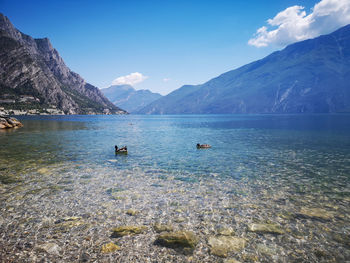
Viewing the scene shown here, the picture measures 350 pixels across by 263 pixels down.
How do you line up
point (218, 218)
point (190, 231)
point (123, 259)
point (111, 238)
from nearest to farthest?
point (123, 259)
point (111, 238)
point (190, 231)
point (218, 218)

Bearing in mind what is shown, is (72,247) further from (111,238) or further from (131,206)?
(131,206)

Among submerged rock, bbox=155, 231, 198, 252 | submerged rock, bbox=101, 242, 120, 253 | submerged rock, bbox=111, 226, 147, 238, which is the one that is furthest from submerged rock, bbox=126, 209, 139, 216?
submerged rock, bbox=101, 242, 120, 253

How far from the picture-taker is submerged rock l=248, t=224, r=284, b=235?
970 centimetres

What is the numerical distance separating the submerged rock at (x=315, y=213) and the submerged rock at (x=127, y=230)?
28.2 feet

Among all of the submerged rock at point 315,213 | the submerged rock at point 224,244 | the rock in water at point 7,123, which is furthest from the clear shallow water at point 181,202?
the rock in water at point 7,123

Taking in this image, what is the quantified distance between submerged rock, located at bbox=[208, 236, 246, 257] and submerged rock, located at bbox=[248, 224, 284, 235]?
120 centimetres

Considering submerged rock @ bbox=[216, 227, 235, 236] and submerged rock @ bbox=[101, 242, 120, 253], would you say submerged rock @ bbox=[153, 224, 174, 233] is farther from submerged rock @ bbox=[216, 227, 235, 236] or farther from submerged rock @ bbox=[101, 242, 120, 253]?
submerged rock @ bbox=[216, 227, 235, 236]

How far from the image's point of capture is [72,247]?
8.32 m

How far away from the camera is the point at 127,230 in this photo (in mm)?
9758

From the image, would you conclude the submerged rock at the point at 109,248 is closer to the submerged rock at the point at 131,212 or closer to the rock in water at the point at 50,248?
the rock in water at the point at 50,248

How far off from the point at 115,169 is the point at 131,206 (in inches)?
372

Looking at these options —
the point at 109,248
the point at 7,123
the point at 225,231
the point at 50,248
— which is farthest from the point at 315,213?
the point at 7,123

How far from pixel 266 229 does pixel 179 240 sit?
14.2 ft

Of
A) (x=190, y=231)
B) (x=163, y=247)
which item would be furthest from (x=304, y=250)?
(x=163, y=247)
